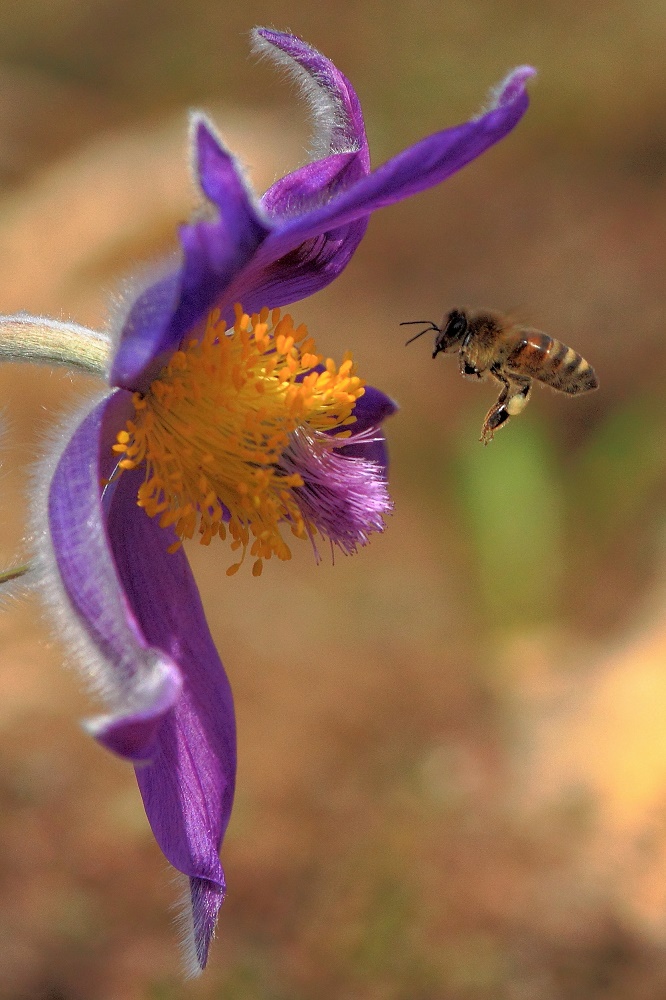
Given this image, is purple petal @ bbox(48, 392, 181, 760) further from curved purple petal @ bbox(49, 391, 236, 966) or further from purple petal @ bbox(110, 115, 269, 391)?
purple petal @ bbox(110, 115, 269, 391)

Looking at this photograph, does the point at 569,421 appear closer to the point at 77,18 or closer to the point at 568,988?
the point at 568,988

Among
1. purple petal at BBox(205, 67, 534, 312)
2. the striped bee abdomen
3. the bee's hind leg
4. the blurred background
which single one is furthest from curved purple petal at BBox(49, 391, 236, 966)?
the striped bee abdomen

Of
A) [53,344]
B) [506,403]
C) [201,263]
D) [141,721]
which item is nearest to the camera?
[141,721]

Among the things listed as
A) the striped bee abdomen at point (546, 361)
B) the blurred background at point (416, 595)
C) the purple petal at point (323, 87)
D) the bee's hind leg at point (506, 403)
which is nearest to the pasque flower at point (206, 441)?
the purple petal at point (323, 87)

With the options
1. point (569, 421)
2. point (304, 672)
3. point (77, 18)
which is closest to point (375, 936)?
point (304, 672)

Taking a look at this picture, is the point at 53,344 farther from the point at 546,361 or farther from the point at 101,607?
the point at 546,361

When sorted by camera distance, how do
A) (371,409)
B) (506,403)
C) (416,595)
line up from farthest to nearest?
(416,595)
(506,403)
(371,409)

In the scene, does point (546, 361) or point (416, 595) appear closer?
point (546, 361)

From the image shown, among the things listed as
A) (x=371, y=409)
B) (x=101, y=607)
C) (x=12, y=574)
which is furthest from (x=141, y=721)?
(x=371, y=409)
